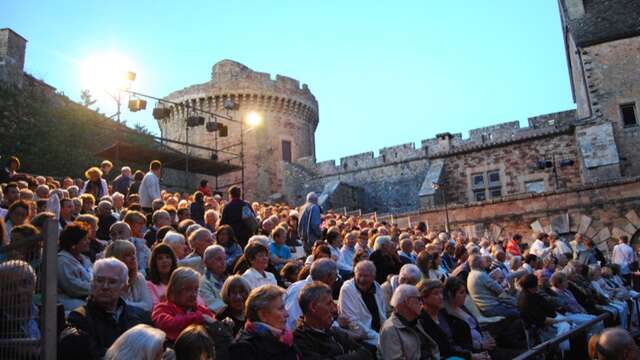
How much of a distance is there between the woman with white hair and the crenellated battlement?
902 inches

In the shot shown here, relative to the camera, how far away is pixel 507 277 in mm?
9211

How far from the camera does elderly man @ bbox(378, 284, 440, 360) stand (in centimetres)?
448

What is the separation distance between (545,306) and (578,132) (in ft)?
53.8


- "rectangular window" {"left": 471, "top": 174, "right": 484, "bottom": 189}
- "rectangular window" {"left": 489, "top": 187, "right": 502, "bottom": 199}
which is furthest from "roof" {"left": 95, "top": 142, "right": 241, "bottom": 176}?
"rectangular window" {"left": 489, "top": 187, "right": 502, "bottom": 199}

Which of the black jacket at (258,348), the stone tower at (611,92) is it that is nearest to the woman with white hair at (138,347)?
the black jacket at (258,348)

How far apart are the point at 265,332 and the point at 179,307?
2.67 ft

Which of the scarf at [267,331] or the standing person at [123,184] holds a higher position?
the standing person at [123,184]

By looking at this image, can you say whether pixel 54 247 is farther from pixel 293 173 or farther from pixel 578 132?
pixel 293 173

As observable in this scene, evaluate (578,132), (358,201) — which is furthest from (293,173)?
(578,132)

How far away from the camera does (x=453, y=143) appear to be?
26.5 metres

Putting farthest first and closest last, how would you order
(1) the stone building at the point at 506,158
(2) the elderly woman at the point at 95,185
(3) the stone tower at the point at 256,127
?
(3) the stone tower at the point at 256,127 → (1) the stone building at the point at 506,158 → (2) the elderly woman at the point at 95,185

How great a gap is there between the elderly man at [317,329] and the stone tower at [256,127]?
2705 cm

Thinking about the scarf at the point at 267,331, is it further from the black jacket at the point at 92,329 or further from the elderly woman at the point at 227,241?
the elderly woman at the point at 227,241

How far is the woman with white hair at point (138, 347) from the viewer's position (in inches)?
104
